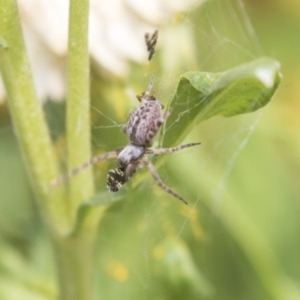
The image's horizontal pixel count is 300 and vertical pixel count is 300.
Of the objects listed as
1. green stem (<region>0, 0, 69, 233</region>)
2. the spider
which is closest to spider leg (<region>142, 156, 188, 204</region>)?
the spider

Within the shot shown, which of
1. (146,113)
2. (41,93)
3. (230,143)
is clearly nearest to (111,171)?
(146,113)

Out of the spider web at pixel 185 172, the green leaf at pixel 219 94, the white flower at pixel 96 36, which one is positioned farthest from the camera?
the white flower at pixel 96 36

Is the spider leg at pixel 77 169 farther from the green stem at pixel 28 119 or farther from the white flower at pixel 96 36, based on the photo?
the white flower at pixel 96 36

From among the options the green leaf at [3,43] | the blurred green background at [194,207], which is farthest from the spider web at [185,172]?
the green leaf at [3,43]

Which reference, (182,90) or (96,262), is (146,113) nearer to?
(182,90)

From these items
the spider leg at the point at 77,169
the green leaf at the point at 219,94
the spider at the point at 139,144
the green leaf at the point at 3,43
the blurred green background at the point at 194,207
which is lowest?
the blurred green background at the point at 194,207
